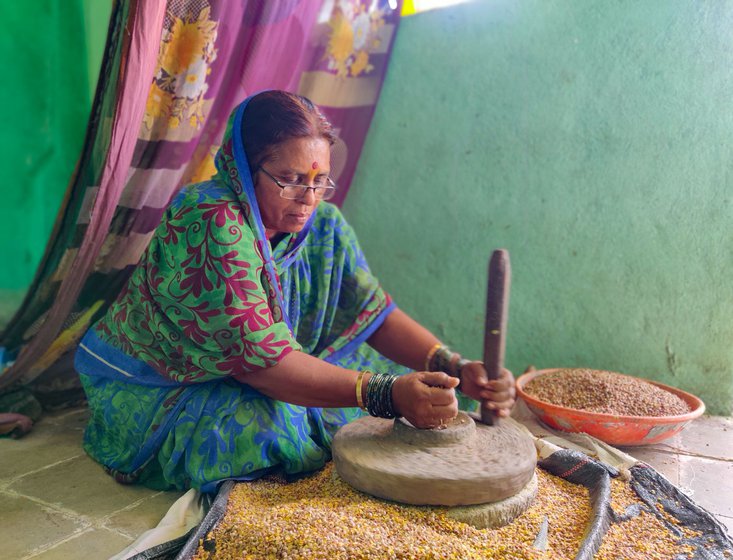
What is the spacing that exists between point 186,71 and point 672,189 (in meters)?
1.96

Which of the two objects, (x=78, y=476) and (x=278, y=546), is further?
(x=78, y=476)

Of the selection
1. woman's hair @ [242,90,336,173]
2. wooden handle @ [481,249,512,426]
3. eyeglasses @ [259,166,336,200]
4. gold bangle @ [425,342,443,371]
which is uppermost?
woman's hair @ [242,90,336,173]

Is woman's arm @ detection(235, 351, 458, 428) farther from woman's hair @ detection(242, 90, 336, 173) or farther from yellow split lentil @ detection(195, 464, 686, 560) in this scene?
woman's hair @ detection(242, 90, 336, 173)

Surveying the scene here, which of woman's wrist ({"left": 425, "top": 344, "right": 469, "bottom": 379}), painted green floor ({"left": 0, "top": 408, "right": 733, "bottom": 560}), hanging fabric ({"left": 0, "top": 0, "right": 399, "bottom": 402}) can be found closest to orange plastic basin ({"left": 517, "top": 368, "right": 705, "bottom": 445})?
painted green floor ({"left": 0, "top": 408, "right": 733, "bottom": 560})

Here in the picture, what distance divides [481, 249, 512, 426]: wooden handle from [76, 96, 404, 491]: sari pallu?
0.53 metres

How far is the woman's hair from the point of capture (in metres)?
1.92

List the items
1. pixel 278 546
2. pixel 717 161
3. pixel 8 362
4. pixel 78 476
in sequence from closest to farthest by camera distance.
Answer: pixel 278 546, pixel 78 476, pixel 8 362, pixel 717 161

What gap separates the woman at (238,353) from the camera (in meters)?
1.83

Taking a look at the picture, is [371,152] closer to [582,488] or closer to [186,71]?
[186,71]

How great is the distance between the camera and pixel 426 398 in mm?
1729

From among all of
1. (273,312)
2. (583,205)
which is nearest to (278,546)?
(273,312)

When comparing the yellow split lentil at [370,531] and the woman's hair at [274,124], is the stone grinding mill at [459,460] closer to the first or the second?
the yellow split lentil at [370,531]

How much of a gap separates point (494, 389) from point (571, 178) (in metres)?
1.41

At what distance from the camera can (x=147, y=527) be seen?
1.79 meters
